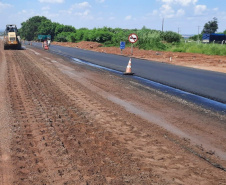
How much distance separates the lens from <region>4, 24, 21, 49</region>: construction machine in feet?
101

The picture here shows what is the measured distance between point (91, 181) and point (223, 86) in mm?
9698

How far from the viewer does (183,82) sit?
12.5 meters

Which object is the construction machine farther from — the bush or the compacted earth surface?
the bush

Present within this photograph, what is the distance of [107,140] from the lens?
5004mm

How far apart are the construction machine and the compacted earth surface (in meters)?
24.2

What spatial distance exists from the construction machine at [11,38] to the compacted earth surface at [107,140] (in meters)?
24.2

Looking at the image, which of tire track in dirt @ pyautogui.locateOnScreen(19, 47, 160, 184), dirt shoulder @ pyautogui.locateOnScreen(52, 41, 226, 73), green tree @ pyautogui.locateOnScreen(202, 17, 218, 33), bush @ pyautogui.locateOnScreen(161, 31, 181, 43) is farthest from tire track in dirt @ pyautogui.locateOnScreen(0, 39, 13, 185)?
green tree @ pyautogui.locateOnScreen(202, 17, 218, 33)

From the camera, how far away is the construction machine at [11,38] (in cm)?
3089

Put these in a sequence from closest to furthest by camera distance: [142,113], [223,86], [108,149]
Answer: [108,149], [142,113], [223,86]

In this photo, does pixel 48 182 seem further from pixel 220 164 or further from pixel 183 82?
pixel 183 82

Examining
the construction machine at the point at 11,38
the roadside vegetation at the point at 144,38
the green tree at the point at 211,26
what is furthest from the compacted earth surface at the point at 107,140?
the green tree at the point at 211,26

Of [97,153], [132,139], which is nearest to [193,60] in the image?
[132,139]

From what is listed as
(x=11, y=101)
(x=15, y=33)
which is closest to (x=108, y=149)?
(x=11, y=101)

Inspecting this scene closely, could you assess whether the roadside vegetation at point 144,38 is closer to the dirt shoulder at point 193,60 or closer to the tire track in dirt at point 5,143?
the dirt shoulder at point 193,60
